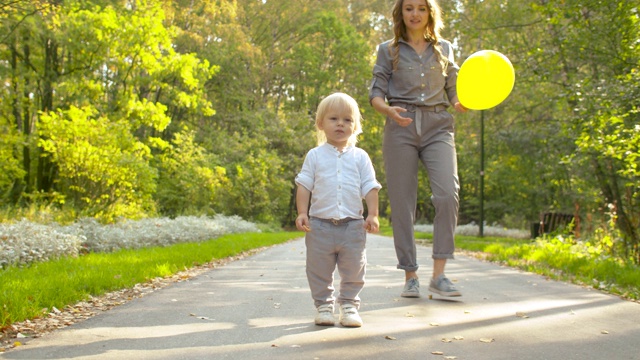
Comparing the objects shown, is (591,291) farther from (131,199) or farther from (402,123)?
(131,199)

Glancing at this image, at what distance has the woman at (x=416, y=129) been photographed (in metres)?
5.52

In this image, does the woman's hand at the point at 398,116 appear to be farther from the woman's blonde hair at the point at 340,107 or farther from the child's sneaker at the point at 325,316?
the child's sneaker at the point at 325,316

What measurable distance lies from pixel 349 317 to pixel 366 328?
126mm

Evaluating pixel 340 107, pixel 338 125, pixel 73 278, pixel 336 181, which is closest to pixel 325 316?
pixel 336 181

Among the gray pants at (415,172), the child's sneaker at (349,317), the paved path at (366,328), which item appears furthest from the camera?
the gray pants at (415,172)

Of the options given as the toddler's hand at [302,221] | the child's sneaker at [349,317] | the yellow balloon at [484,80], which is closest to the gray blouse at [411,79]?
the yellow balloon at [484,80]

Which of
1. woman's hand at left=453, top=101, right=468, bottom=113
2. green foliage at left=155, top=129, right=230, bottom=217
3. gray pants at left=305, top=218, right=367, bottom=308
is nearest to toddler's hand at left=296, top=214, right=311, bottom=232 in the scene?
gray pants at left=305, top=218, right=367, bottom=308

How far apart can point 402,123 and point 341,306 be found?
1616 mm

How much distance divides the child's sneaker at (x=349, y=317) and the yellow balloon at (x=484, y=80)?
2036mm

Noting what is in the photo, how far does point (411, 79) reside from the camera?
564cm

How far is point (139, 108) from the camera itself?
20172 mm

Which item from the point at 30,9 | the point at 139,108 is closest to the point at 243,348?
the point at 30,9

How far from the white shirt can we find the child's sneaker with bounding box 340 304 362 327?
0.58 m

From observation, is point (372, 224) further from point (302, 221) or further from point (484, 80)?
point (484, 80)
